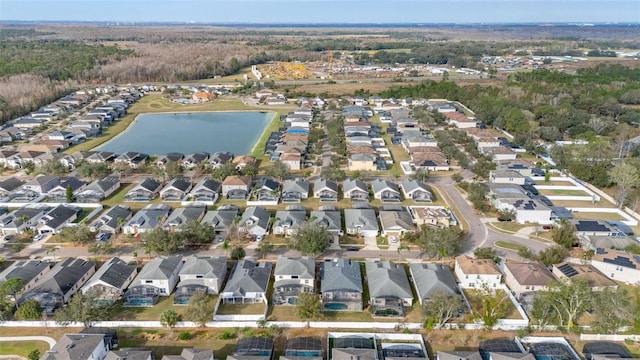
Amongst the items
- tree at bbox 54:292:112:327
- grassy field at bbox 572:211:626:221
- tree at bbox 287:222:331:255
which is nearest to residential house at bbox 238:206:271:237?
tree at bbox 287:222:331:255

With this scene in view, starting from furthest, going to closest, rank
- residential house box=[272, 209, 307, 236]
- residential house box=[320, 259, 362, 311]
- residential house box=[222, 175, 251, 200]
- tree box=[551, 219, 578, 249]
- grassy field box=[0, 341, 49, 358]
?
residential house box=[222, 175, 251, 200], residential house box=[272, 209, 307, 236], tree box=[551, 219, 578, 249], residential house box=[320, 259, 362, 311], grassy field box=[0, 341, 49, 358]

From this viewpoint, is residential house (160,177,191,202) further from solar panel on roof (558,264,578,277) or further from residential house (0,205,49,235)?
solar panel on roof (558,264,578,277)

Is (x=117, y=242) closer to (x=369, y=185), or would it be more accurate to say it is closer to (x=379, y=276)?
(x=379, y=276)

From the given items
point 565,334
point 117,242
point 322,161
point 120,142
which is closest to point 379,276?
point 565,334

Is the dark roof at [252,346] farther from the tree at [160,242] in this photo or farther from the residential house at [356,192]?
the residential house at [356,192]

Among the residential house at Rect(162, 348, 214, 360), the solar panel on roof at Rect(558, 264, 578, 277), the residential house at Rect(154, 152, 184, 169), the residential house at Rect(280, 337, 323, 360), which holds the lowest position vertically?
the residential house at Rect(280, 337, 323, 360)

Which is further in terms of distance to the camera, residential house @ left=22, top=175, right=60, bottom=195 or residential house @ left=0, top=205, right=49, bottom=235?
residential house @ left=22, top=175, right=60, bottom=195

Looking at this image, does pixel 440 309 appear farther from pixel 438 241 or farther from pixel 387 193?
pixel 387 193
